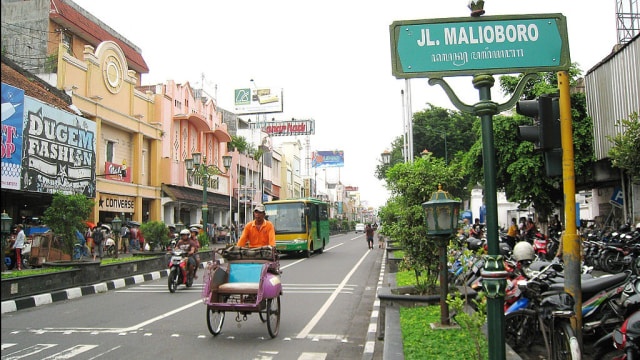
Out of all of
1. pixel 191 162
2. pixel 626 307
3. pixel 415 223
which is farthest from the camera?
pixel 191 162

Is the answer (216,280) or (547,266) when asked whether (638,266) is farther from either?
(216,280)

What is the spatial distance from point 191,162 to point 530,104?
21.2m

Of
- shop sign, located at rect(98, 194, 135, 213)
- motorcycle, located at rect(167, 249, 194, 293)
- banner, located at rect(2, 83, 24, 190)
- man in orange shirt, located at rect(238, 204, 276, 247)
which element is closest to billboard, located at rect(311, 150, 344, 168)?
shop sign, located at rect(98, 194, 135, 213)

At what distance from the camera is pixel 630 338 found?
4.10 m

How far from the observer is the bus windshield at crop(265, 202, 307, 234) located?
22.3 metres

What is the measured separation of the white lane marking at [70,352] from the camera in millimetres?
5930

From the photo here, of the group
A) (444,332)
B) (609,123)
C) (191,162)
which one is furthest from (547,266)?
(191,162)

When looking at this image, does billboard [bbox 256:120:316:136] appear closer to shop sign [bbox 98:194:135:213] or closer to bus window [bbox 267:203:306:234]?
shop sign [bbox 98:194:135:213]

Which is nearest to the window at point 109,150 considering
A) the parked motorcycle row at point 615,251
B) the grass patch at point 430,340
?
the parked motorcycle row at point 615,251

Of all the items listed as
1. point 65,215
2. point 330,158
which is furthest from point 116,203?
point 330,158

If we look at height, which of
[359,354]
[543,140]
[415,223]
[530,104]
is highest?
[530,104]

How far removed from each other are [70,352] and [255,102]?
5661cm

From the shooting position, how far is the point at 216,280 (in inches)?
270

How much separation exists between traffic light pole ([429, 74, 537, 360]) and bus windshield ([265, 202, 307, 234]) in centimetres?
1893
